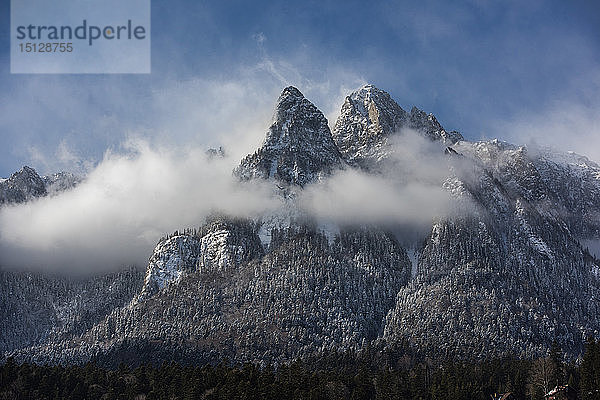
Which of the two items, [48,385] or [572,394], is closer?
[572,394]

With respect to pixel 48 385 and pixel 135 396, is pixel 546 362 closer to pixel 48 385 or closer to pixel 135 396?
pixel 135 396

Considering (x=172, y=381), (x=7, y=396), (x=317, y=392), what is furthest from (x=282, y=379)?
(x=7, y=396)

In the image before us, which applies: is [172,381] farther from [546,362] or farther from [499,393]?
[546,362]

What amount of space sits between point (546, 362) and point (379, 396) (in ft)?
172

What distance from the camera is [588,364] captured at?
161 metres

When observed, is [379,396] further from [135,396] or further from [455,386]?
[135,396]

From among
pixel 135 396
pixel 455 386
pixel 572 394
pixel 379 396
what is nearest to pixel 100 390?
pixel 135 396

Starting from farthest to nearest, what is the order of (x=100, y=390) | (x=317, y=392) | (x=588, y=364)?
(x=100, y=390), (x=317, y=392), (x=588, y=364)

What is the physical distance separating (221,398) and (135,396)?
28.9 meters

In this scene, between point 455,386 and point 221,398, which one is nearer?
point 221,398

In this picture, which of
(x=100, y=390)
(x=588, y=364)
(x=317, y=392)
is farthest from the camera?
(x=100, y=390)

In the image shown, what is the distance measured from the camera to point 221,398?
166m

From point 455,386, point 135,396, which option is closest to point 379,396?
point 455,386

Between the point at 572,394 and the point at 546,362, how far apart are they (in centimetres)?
2688
